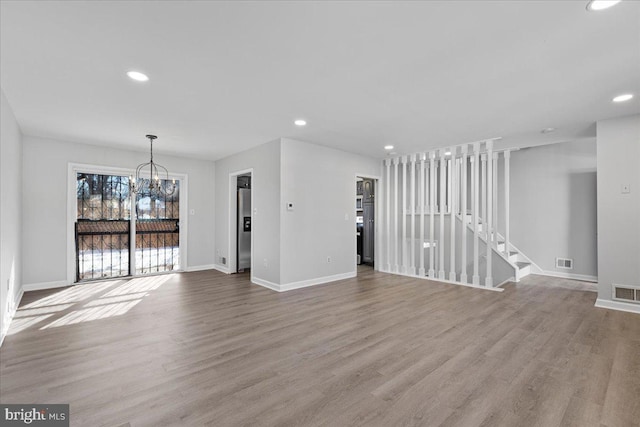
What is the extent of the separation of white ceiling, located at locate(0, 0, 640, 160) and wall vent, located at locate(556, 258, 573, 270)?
272cm

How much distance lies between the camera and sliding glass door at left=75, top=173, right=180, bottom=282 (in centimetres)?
557

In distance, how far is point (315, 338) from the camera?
2984 millimetres

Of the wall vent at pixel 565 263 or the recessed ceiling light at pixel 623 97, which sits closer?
the recessed ceiling light at pixel 623 97

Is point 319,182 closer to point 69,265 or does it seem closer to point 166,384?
point 166,384

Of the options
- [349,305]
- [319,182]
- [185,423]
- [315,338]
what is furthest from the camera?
[319,182]

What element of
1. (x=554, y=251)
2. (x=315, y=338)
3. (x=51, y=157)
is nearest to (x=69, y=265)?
(x=51, y=157)

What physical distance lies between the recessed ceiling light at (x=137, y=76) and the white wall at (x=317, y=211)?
93.9 inches

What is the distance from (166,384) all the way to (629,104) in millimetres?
5476

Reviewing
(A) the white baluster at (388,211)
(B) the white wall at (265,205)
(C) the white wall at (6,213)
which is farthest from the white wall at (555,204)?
(C) the white wall at (6,213)

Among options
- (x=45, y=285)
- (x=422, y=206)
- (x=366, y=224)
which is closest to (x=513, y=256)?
(x=422, y=206)

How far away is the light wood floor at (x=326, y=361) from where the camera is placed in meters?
1.87

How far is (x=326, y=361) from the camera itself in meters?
2.51

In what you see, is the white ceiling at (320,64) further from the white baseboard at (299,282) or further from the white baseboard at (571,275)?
the white baseboard at (571,275)

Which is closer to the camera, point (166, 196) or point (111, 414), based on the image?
point (111, 414)
